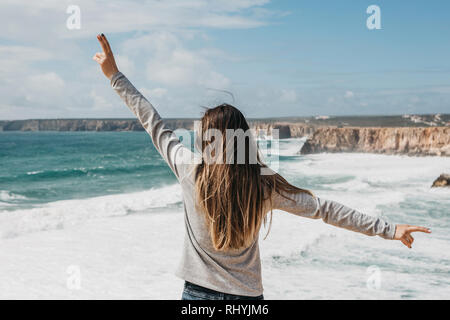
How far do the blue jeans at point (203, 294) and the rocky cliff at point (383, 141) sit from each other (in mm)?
35397

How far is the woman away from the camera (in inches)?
66.1

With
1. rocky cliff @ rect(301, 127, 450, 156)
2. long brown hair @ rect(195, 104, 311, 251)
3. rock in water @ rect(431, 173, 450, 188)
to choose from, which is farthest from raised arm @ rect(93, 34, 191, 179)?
rocky cliff @ rect(301, 127, 450, 156)

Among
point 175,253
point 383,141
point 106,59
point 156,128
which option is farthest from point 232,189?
point 383,141

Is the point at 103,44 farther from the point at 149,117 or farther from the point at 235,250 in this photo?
the point at 235,250

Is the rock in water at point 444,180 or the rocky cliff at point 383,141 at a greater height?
the rocky cliff at point 383,141

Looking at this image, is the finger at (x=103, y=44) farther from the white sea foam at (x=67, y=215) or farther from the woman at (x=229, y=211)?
the white sea foam at (x=67, y=215)

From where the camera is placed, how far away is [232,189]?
1676 millimetres

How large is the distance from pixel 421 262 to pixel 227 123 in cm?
736

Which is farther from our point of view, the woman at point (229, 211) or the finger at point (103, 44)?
the finger at point (103, 44)

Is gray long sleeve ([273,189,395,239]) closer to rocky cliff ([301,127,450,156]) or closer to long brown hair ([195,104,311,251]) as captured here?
long brown hair ([195,104,311,251])

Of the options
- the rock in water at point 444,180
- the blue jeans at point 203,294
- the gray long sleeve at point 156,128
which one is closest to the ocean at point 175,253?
the rock in water at point 444,180

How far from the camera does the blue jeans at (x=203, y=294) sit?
1772 mm
